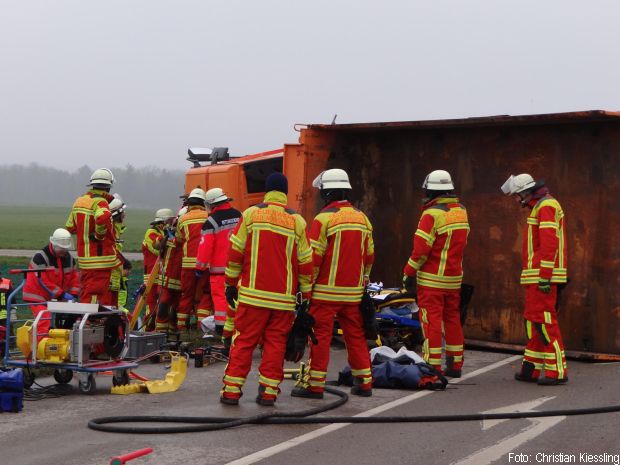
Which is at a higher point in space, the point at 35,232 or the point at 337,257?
the point at 35,232

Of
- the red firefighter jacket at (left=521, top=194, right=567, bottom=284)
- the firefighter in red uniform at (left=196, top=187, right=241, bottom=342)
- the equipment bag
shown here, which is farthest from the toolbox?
the red firefighter jacket at (left=521, top=194, right=567, bottom=284)

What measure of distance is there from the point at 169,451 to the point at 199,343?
6174 millimetres

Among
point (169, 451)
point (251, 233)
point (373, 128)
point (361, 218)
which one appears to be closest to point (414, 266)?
point (361, 218)

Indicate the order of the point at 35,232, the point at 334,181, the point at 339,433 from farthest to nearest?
the point at 35,232, the point at 334,181, the point at 339,433

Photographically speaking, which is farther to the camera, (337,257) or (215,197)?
(215,197)

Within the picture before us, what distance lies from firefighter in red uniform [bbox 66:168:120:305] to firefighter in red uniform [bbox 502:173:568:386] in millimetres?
4994

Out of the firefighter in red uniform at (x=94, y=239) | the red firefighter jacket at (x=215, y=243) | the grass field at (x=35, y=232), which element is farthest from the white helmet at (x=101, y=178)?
the grass field at (x=35, y=232)

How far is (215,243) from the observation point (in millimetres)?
12570

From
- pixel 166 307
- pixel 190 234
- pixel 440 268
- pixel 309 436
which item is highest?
pixel 190 234

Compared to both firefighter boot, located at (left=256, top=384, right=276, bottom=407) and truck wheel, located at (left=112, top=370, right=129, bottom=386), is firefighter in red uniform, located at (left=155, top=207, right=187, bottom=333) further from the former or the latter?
firefighter boot, located at (left=256, top=384, right=276, bottom=407)

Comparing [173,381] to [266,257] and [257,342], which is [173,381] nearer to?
[257,342]

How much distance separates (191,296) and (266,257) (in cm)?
507

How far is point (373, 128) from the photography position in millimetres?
13227

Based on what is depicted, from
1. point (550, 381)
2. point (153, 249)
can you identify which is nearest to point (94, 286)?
point (153, 249)
